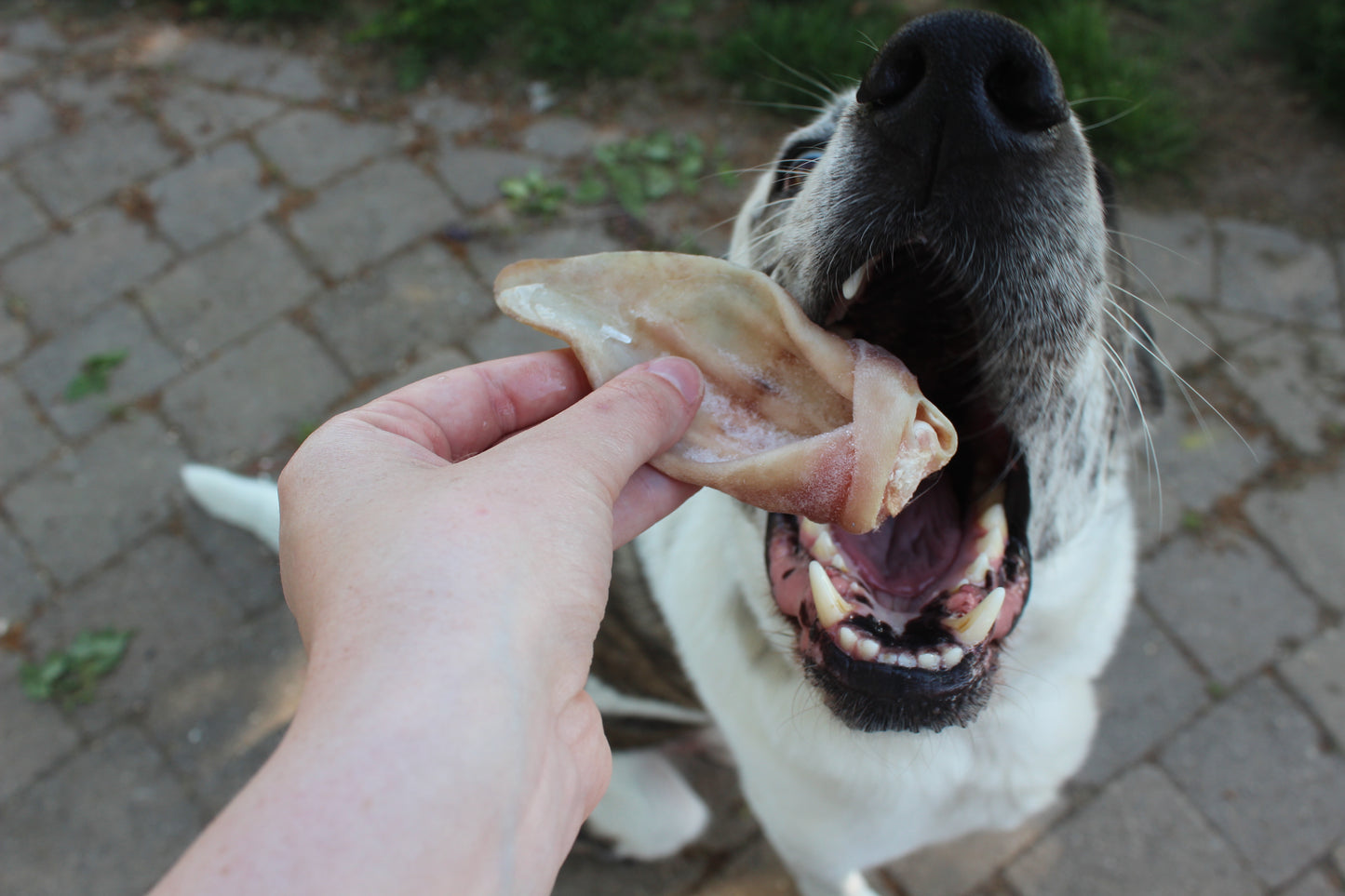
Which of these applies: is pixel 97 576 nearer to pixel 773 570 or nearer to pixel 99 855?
pixel 99 855

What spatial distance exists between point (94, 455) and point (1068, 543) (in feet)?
13.0

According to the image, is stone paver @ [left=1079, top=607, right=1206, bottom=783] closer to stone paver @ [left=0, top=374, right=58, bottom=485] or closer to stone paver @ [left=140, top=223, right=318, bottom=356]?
stone paver @ [left=140, top=223, right=318, bottom=356]

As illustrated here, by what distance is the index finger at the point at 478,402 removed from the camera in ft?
4.83

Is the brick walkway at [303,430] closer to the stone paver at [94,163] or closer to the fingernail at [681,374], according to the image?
the stone paver at [94,163]

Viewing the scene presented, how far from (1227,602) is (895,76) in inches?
121

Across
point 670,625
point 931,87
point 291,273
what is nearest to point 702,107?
point 291,273

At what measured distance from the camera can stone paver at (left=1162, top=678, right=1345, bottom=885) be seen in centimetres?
297

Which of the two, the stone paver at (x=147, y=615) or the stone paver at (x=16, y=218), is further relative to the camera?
the stone paver at (x=16, y=218)

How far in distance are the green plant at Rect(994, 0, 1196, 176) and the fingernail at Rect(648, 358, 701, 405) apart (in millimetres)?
3762

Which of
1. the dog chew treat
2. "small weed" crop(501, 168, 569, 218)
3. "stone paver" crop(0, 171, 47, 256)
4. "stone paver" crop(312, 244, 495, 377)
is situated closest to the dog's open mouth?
the dog chew treat

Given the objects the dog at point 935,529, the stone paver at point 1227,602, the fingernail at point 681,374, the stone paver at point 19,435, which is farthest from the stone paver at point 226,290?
the stone paver at point 1227,602

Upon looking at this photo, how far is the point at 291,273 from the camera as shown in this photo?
13.6 feet

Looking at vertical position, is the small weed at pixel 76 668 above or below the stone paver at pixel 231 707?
above

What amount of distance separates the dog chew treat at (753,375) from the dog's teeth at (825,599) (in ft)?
0.68
